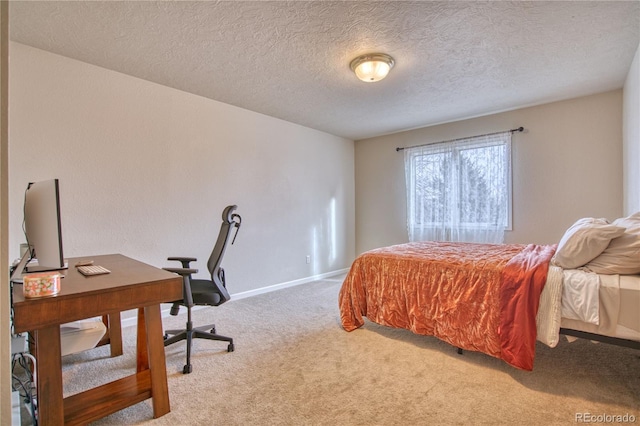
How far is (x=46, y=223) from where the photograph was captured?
1.45 m

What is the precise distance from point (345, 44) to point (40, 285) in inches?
93.8

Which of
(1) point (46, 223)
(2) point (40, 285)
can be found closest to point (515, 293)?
(2) point (40, 285)

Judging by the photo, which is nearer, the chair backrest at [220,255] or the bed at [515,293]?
the bed at [515,293]

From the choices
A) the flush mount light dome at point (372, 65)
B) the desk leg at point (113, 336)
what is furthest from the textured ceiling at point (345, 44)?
the desk leg at point (113, 336)

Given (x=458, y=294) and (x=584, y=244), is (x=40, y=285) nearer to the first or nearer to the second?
(x=458, y=294)

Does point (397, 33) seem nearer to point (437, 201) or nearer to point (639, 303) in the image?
point (639, 303)

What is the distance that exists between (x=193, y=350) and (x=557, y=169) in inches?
170

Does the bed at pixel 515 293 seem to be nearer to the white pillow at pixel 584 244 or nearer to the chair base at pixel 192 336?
the white pillow at pixel 584 244

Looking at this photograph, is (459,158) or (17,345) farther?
(459,158)

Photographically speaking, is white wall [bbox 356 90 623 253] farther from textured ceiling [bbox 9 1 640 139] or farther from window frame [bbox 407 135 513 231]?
textured ceiling [bbox 9 1 640 139]

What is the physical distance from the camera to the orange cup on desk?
1267 mm

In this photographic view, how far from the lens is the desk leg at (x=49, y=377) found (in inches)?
53.2

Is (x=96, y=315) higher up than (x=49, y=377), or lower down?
higher up

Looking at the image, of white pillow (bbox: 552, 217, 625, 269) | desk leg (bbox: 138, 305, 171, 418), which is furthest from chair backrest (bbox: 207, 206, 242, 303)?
white pillow (bbox: 552, 217, 625, 269)
